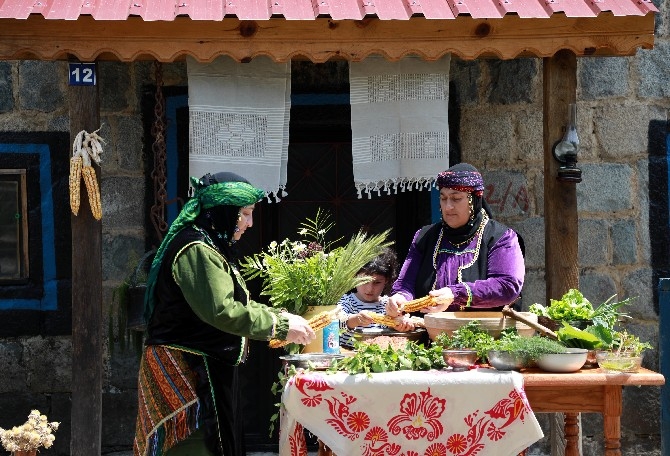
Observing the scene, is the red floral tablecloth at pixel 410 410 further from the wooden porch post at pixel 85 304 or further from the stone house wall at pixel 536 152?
the stone house wall at pixel 536 152

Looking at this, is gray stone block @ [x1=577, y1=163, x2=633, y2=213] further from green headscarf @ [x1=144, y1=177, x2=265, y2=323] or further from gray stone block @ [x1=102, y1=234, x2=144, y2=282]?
green headscarf @ [x1=144, y1=177, x2=265, y2=323]

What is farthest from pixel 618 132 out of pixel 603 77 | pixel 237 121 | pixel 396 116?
pixel 237 121

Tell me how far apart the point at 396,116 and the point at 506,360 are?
8.25 ft

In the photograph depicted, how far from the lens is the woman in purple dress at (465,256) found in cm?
505

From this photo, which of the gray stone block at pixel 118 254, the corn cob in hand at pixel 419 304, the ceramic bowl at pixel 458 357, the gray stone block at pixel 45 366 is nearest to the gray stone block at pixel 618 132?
the corn cob in hand at pixel 419 304

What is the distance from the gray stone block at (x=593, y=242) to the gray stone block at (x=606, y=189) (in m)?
0.10

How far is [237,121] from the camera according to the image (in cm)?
628

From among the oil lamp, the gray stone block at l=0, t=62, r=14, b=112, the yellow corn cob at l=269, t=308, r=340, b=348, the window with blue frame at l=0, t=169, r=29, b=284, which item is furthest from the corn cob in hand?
the gray stone block at l=0, t=62, r=14, b=112

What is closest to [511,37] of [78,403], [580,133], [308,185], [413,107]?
[413,107]

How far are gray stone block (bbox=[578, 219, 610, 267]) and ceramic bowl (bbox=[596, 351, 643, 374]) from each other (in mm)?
2881

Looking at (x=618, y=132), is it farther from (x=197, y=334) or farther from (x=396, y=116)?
(x=197, y=334)

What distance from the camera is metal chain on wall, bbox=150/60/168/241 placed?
6.48 metres

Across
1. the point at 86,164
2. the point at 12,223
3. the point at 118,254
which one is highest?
the point at 86,164

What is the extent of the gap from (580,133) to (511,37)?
4.94 feet
